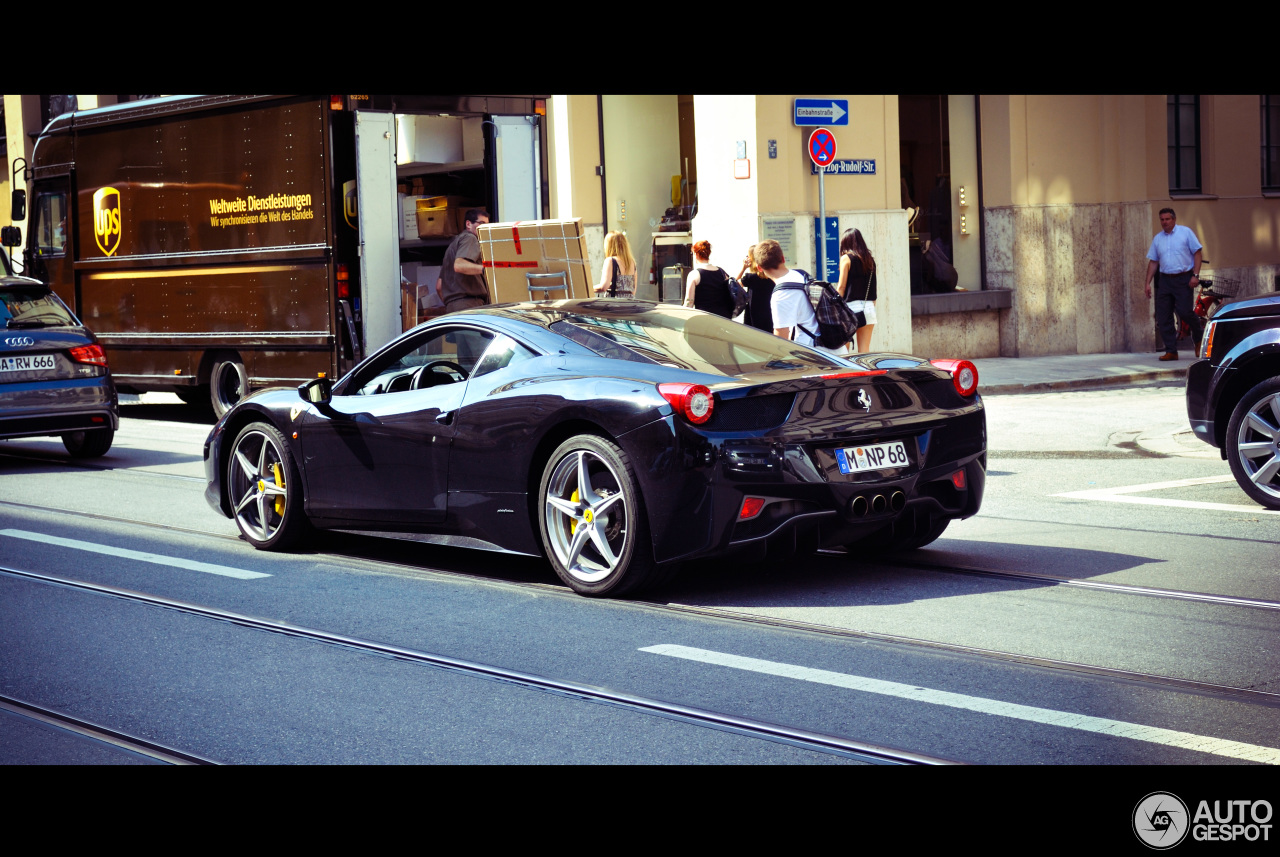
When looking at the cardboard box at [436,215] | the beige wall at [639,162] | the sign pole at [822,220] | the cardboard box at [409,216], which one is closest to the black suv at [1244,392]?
the cardboard box at [436,215]

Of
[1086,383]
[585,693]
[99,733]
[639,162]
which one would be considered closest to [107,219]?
[639,162]

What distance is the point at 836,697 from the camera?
495cm

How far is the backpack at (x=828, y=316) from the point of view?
10961mm

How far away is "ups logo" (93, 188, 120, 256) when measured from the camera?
16.2m

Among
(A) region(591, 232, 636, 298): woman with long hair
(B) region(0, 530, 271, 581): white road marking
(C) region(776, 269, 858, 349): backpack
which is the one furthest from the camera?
(A) region(591, 232, 636, 298): woman with long hair

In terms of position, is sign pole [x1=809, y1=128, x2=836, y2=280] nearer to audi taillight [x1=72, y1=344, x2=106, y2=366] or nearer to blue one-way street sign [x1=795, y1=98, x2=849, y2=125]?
blue one-way street sign [x1=795, y1=98, x2=849, y2=125]

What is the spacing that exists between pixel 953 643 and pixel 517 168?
9596 mm

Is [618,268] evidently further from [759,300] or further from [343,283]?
[343,283]

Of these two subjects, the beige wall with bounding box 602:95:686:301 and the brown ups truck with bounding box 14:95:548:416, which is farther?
the beige wall with bounding box 602:95:686:301
